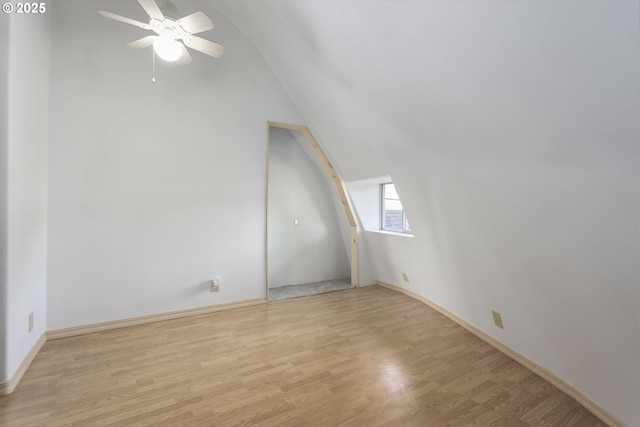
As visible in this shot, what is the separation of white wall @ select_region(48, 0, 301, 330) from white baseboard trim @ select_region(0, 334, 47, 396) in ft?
0.83

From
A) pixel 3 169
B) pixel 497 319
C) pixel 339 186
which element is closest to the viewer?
pixel 3 169

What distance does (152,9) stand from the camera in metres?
1.87

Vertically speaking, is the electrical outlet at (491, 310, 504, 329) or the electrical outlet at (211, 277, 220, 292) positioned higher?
the electrical outlet at (211, 277, 220, 292)

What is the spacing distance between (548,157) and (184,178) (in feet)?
10.6

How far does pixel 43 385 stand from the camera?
1934 mm

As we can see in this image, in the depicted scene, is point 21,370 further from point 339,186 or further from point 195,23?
point 339,186

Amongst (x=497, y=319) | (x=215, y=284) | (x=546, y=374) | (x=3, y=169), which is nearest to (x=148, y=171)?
(x=3, y=169)

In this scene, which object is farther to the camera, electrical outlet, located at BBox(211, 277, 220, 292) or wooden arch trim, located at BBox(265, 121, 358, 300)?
wooden arch trim, located at BBox(265, 121, 358, 300)

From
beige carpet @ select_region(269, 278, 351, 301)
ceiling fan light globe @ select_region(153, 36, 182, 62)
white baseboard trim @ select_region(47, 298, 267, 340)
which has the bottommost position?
beige carpet @ select_region(269, 278, 351, 301)

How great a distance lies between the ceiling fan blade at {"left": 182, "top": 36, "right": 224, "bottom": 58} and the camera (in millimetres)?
2216

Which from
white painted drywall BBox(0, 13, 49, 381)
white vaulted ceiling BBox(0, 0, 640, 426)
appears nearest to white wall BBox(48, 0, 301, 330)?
white vaulted ceiling BBox(0, 0, 640, 426)

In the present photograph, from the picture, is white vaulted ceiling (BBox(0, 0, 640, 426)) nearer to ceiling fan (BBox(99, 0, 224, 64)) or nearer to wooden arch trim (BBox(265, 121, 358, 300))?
wooden arch trim (BBox(265, 121, 358, 300))

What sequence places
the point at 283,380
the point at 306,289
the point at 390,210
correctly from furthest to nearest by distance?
1. the point at 390,210
2. the point at 306,289
3. the point at 283,380

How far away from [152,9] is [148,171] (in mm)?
1589
